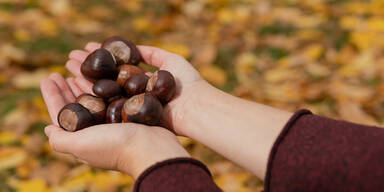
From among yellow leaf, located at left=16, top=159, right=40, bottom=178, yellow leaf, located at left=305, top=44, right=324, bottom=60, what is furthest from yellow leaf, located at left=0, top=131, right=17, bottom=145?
yellow leaf, located at left=305, top=44, right=324, bottom=60

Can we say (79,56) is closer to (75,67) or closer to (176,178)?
(75,67)

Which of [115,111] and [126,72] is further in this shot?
[126,72]

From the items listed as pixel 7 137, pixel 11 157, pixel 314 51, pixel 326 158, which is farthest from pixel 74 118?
pixel 314 51

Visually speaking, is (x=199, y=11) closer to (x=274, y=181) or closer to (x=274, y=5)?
(x=274, y=5)

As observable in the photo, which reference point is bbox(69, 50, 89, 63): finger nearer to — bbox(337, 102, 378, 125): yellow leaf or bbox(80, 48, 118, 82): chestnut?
bbox(80, 48, 118, 82): chestnut

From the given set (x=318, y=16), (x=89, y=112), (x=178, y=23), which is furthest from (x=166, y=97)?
A: (x=318, y=16)
